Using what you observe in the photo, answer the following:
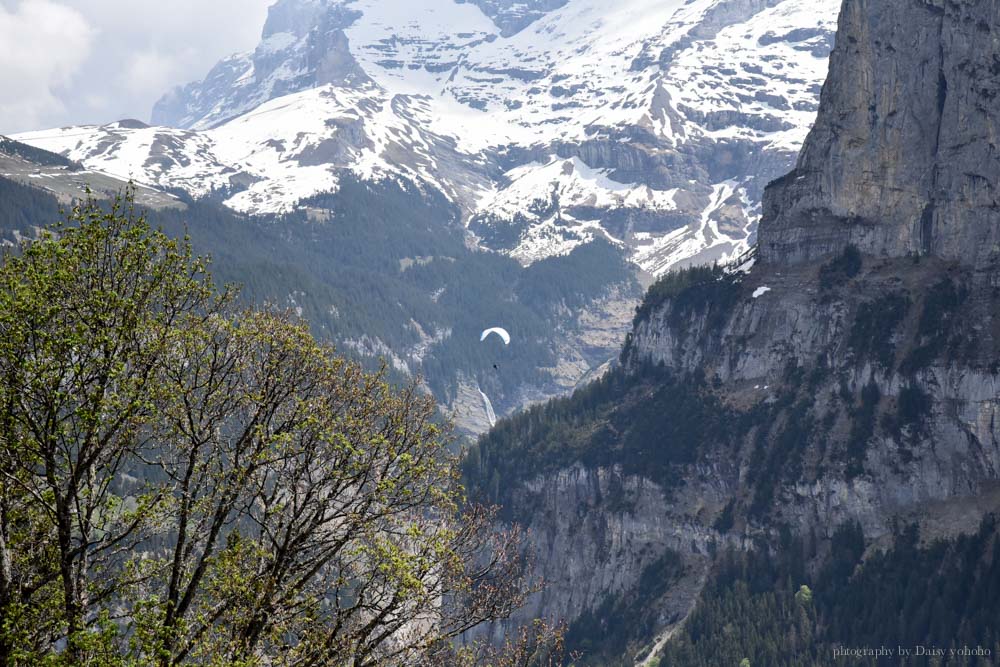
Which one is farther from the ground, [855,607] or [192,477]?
[192,477]

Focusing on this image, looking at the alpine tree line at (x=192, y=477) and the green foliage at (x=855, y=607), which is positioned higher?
the alpine tree line at (x=192, y=477)

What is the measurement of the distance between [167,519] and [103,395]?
199 inches

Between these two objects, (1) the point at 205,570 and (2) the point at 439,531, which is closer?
(1) the point at 205,570

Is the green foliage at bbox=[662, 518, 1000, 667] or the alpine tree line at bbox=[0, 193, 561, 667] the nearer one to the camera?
the alpine tree line at bbox=[0, 193, 561, 667]

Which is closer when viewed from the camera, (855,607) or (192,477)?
(192,477)

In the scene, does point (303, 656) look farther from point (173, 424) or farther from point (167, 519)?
point (173, 424)

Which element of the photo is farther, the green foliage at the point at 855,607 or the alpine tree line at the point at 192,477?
the green foliage at the point at 855,607

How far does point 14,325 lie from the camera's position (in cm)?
3117

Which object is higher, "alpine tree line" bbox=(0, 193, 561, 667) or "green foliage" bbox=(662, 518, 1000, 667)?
"alpine tree line" bbox=(0, 193, 561, 667)

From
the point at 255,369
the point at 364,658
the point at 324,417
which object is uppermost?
the point at 255,369

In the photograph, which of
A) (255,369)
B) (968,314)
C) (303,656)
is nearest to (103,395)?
(255,369)

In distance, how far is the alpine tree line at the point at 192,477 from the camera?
101ft

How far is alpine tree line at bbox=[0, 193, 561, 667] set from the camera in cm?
3081

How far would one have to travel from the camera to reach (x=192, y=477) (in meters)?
37.1
